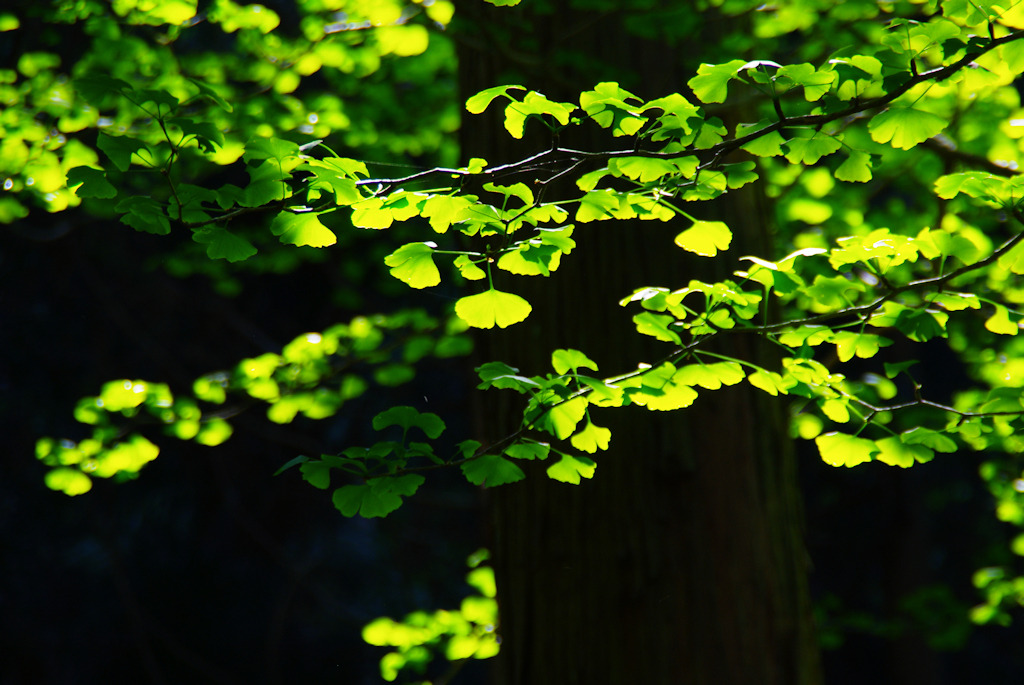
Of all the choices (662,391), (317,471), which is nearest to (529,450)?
(662,391)

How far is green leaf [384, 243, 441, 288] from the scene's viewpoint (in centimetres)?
110

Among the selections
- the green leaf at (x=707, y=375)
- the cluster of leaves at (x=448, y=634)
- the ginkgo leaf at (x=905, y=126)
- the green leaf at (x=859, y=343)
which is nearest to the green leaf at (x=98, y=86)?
the green leaf at (x=707, y=375)

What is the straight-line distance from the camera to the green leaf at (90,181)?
113 centimetres

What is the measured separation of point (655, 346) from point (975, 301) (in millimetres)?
663

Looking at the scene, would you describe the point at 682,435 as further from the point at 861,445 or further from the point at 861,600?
the point at 861,600

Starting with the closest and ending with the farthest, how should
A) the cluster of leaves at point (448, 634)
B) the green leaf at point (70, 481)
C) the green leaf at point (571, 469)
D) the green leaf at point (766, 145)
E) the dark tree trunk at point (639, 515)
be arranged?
the green leaf at point (766, 145) < the green leaf at point (571, 469) < the dark tree trunk at point (639, 515) < the green leaf at point (70, 481) < the cluster of leaves at point (448, 634)

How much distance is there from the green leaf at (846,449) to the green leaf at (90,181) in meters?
1.19

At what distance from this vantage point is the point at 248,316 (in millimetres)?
7285

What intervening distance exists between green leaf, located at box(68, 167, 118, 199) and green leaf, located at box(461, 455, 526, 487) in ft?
2.18

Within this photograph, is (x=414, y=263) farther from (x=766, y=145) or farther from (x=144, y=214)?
(x=766, y=145)

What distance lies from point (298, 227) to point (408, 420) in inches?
14.2

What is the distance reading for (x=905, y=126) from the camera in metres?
1.08

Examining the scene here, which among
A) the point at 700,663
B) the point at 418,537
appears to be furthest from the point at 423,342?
the point at 418,537

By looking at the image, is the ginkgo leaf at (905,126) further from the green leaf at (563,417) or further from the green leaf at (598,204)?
the green leaf at (563,417)
